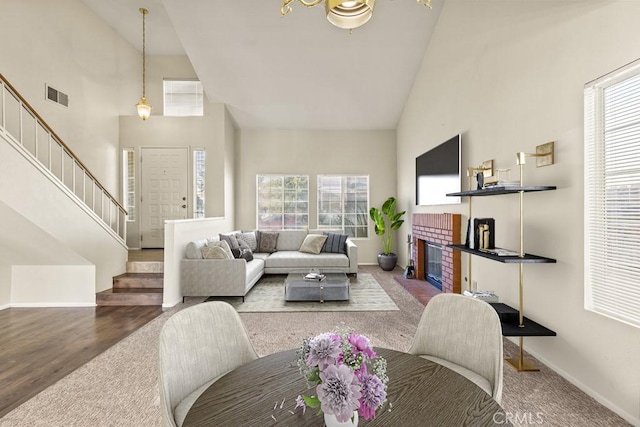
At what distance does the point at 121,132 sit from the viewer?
6543mm

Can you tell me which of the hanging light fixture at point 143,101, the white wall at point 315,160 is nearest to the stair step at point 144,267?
the white wall at point 315,160

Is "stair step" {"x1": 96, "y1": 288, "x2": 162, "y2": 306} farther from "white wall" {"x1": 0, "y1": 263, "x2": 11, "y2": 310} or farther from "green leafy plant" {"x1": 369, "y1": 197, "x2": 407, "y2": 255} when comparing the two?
"green leafy plant" {"x1": 369, "y1": 197, "x2": 407, "y2": 255}

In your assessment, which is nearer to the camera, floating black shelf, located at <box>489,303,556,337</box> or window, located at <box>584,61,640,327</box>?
window, located at <box>584,61,640,327</box>

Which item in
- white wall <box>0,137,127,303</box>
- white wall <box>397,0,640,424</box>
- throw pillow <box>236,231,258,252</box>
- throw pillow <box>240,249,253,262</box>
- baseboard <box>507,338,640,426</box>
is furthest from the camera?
throw pillow <box>236,231,258,252</box>

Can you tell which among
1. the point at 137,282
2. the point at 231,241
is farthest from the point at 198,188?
the point at 137,282

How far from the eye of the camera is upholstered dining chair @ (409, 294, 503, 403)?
4.56 feet

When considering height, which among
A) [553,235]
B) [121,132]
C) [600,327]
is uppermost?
[121,132]

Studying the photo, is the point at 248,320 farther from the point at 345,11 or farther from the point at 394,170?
the point at 394,170

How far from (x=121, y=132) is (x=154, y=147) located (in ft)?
2.37

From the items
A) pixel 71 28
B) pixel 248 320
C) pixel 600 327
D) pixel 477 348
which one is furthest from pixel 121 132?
pixel 600 327

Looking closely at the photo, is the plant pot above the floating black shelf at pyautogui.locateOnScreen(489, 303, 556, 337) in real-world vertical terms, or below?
below

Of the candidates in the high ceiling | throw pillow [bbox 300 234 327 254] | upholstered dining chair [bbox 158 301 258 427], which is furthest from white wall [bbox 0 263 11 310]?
upholstered dining chair [bbox 158 301 258 427]

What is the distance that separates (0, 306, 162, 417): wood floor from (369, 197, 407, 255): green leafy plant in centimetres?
441

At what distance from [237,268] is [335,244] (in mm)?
2298
